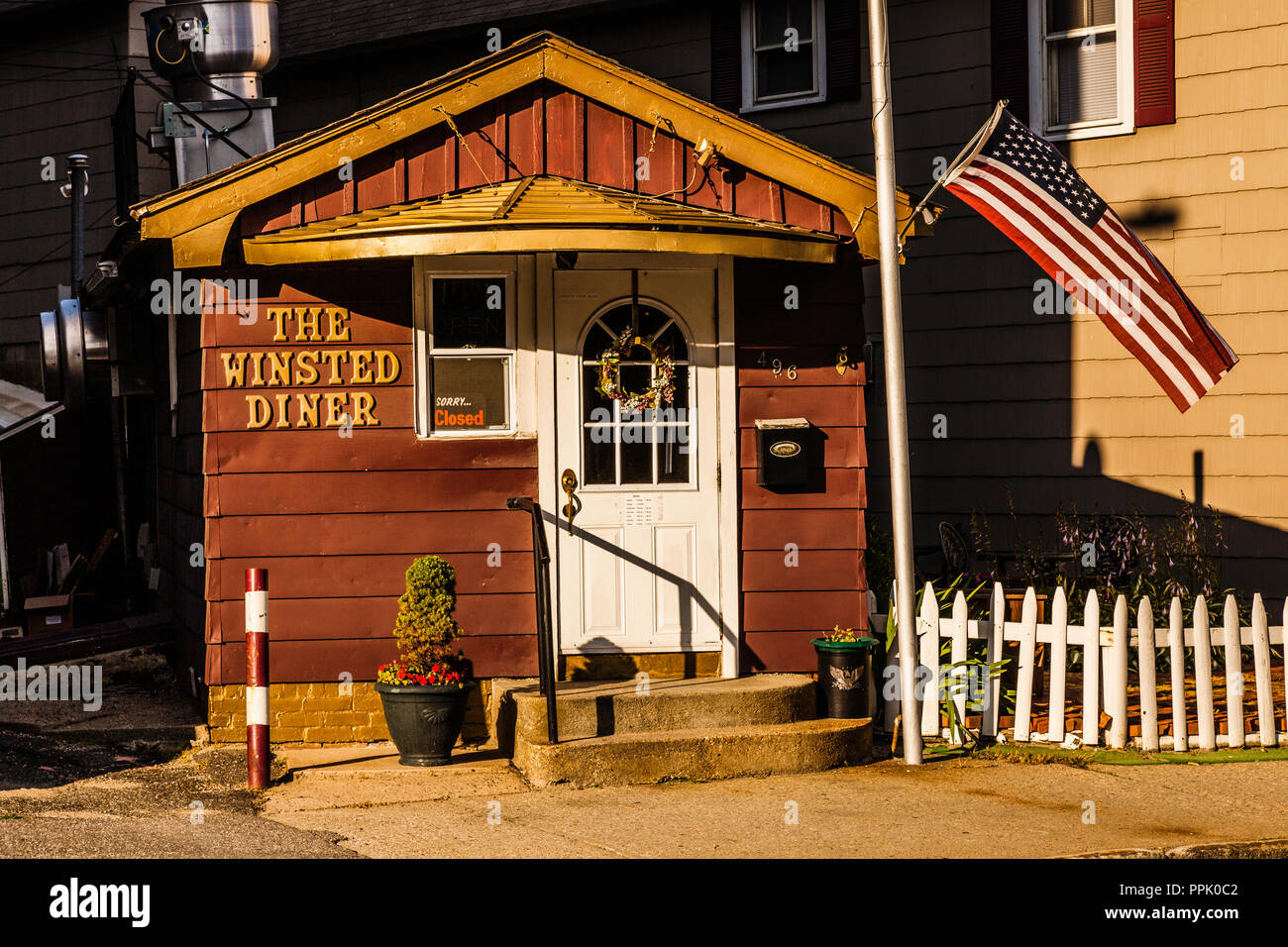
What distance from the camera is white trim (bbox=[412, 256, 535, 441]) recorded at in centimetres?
872

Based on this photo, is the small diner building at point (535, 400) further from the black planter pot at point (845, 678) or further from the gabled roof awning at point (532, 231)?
the black planter pot at point (845, 678)

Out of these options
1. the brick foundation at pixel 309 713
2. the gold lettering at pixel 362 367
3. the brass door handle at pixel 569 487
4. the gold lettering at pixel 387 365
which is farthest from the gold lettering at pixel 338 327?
the brick foundation at pixel 309 713

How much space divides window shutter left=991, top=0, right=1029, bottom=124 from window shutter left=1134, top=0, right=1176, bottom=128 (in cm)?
90

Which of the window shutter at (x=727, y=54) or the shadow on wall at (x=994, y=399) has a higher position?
the window shutter at (x=727, y=54)

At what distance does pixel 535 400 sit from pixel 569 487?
1.90 ft

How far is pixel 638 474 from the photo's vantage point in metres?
8.85

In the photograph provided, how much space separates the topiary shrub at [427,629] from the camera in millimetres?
8070

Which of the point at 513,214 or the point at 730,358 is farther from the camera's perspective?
the point at 730,358

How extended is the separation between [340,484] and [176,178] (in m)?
4.55

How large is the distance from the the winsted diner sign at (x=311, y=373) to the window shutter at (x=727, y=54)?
5.75 metres

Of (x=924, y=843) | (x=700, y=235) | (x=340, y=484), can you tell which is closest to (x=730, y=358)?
(x=700, y=235)

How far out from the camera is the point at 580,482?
8781mm

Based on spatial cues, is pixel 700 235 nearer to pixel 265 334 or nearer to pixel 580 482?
pixel 580 482

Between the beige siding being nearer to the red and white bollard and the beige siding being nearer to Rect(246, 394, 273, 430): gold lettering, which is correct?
Rect(246, 394, 273, 430): gold lettering
